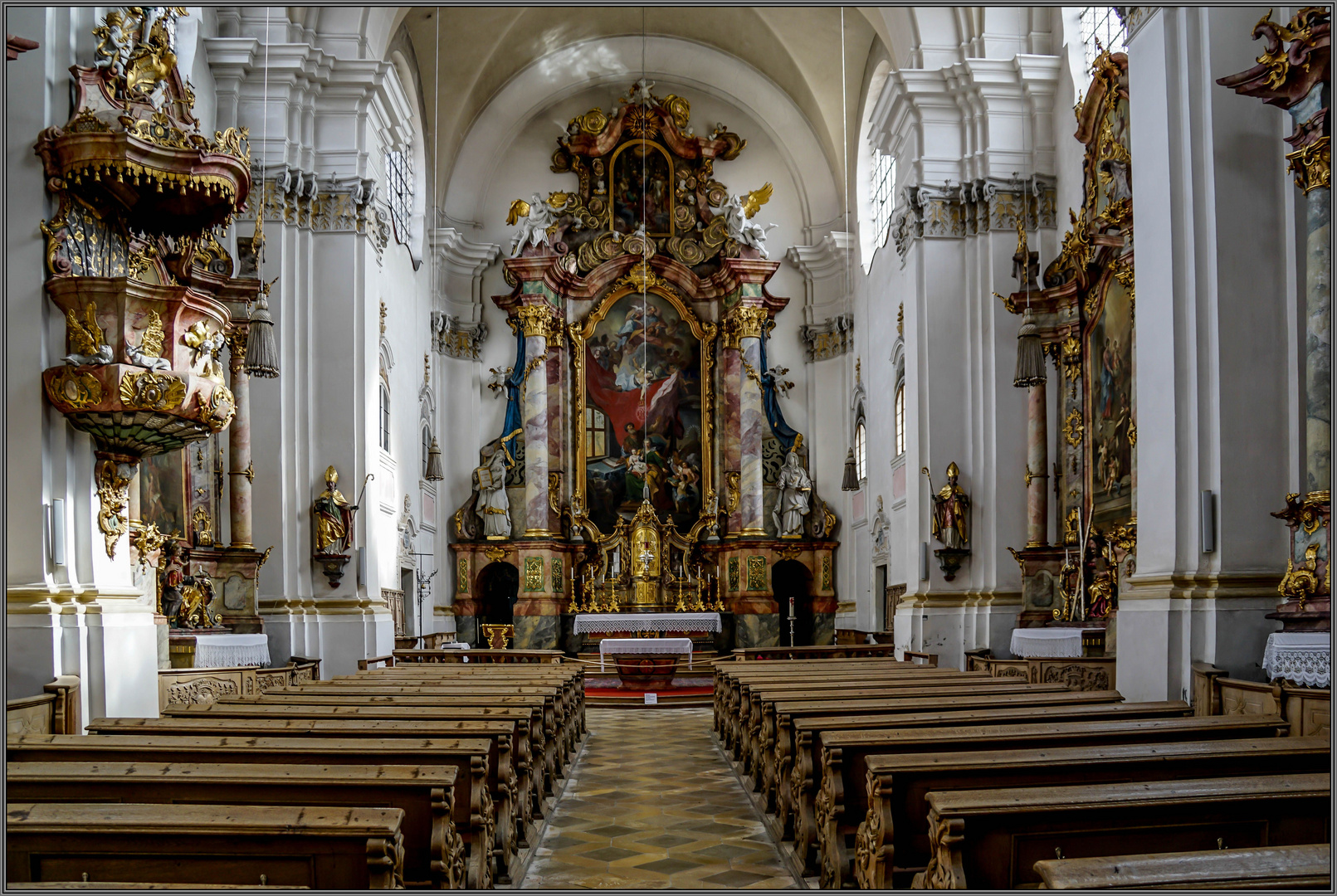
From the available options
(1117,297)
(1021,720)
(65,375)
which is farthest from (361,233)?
(1021,720)

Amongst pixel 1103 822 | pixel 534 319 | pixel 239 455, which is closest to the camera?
pixel 1103 822

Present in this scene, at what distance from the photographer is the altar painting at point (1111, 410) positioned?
11719mm

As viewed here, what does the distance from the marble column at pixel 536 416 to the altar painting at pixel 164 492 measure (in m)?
9.69

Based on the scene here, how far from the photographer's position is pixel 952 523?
48.6ft

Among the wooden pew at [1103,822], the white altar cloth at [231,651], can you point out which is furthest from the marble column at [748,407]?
the wooden pew at [1103,822]

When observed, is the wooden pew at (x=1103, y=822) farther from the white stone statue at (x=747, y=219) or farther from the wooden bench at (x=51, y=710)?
the white stone statue at (x=747, y=219)

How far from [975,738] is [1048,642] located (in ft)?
23.3

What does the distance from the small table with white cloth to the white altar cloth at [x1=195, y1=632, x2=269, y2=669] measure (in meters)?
8.26

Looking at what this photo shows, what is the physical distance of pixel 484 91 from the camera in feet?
73.5

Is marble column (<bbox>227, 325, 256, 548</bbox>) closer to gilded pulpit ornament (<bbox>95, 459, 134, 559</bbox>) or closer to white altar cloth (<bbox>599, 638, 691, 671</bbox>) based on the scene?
gilded pulpit ornament (<bbox>95, 459, 134, 559</bbox>)

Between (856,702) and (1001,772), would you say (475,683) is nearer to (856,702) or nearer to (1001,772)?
(856,702)

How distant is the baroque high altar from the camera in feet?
71.1

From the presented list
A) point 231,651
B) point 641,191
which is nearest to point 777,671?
point 231,651

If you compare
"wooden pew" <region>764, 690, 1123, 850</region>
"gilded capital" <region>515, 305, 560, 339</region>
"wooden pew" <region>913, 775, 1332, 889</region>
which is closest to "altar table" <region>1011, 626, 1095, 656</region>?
"wooden pew" <region>764, 690, 1123, 850</region>
